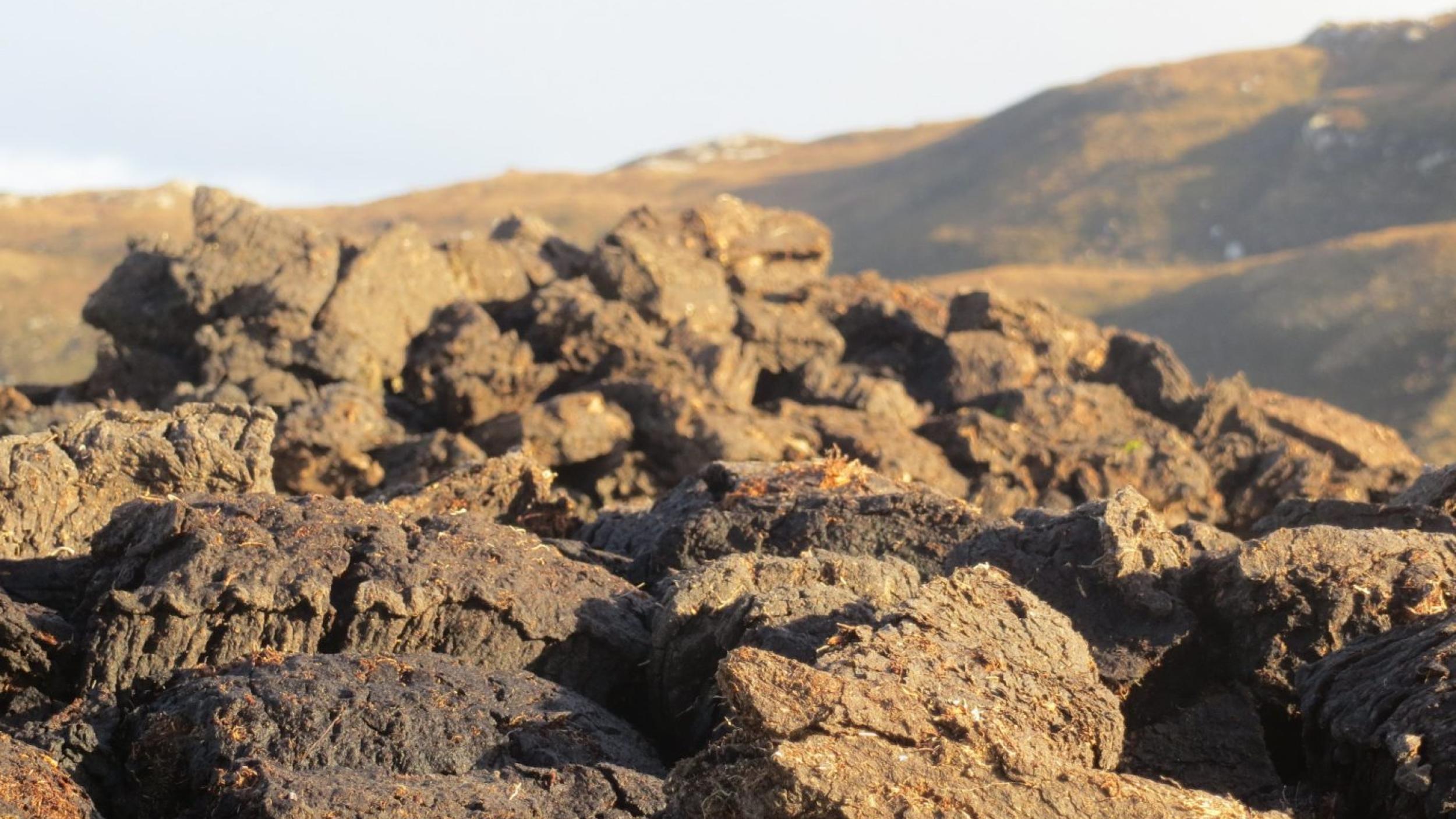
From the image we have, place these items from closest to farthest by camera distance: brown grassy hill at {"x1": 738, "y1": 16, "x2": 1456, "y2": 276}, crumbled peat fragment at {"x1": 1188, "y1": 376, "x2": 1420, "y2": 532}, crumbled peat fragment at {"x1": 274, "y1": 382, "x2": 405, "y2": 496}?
crumbled peat fragment at {"x1": 274, "y1": 382, "x2": 405, "y2": 496} → crumbled peat fragment at {"x1": 1188, "y1": 376, "x2": 1420, "y2": 532} → brown grassy hill at {"x1": 738, "y1": 16, "x2": 1456, "y2": 276}

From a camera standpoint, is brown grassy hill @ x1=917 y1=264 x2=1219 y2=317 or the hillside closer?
the hillside

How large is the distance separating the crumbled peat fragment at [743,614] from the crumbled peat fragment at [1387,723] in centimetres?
210

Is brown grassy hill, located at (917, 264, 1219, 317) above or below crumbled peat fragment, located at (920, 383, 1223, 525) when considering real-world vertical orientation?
below

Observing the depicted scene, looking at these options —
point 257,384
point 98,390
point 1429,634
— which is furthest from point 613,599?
point 98,390

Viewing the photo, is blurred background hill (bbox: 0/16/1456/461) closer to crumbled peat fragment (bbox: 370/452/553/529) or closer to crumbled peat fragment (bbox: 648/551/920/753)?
crumbled peat fragment (bbox: 370/452/553/529)

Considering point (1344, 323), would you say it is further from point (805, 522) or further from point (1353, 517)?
point (805, 522)

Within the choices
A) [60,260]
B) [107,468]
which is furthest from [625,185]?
[107,468]

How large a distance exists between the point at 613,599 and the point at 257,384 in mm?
10488

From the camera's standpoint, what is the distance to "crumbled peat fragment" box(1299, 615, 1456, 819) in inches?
241

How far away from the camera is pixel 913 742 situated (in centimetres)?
596

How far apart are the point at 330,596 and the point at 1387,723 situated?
17.0 feet

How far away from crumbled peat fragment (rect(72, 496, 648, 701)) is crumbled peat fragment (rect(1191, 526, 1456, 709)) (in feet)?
10.4

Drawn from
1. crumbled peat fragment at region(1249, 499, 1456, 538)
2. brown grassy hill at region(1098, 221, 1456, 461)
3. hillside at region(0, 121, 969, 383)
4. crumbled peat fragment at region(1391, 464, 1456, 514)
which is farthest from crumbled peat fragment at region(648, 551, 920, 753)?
brown grassy hill at region(1098, 221, 1456, 461)

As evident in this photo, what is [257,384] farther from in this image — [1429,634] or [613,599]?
[1429,634]
